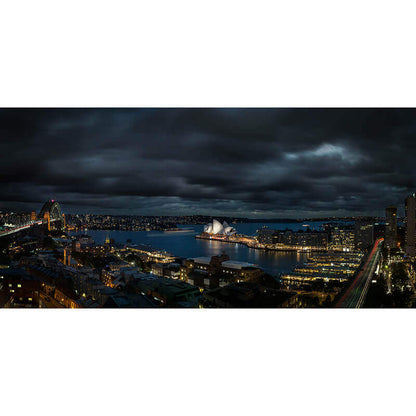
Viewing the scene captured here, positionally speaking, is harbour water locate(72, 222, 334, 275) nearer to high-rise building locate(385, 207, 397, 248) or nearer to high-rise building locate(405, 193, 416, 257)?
high-rise building locate(385, 207, 397, 248)

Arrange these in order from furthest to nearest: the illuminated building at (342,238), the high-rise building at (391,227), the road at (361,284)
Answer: the illuminated building at (342,238)
the high-rise building at (391,227)
the road at (361,284)

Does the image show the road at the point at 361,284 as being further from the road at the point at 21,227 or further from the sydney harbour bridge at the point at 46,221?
the road at the point at 21,227

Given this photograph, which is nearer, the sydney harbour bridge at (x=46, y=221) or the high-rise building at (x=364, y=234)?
the sydney harbour bridge at (x=46, y=221)

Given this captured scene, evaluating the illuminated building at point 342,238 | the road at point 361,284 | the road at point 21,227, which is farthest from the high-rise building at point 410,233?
the road at point 21,227

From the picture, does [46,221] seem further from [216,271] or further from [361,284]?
[361,284]

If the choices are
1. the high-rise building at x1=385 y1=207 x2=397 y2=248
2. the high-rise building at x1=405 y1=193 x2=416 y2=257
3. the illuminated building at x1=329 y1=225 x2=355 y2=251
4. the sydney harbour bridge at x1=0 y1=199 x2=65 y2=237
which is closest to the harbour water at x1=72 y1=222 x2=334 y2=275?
the illuminated building at x1=329 y1=225 x2=355 y2=251

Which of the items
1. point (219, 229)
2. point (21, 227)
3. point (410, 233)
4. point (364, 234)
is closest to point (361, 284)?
point (364, 234)

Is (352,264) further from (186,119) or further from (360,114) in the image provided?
(186,119)
